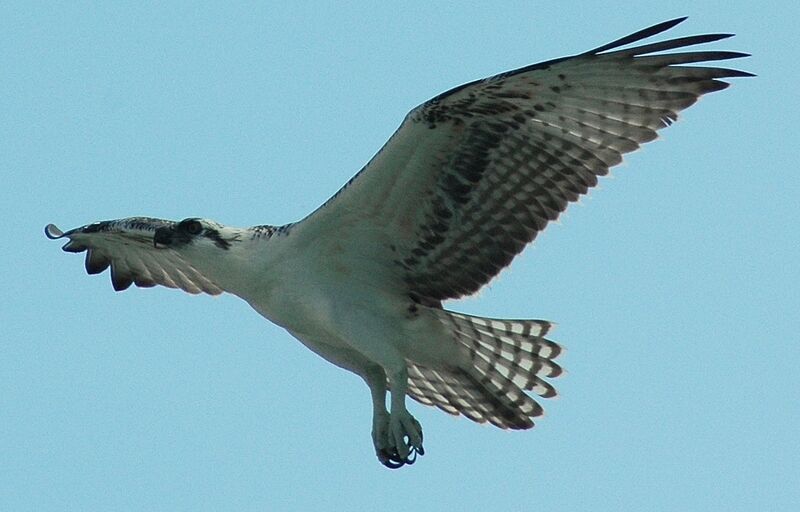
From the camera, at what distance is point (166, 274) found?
47.0 ft

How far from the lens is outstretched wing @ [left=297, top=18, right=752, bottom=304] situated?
36.7ft

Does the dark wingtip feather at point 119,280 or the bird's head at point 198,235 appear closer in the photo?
the bird's head at point 198,235

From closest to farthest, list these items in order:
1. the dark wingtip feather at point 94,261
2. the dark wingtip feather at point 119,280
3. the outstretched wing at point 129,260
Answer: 1. the outstretched wing at point 129,260
2. the dark wingtip feather at point 94,261
3. the dark wingtip feather at point 119,280

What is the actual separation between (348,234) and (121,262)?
308cm

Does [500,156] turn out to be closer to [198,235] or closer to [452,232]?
[452,232]

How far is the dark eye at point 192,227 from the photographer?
1215 cm

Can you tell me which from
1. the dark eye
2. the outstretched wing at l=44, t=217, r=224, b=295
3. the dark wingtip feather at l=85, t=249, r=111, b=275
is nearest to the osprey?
the dark eye

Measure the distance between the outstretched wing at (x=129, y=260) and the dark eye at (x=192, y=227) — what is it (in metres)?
1.38

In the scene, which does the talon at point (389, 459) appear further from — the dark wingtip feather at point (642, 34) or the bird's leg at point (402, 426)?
the dark wingtip feather at point (642, 34)

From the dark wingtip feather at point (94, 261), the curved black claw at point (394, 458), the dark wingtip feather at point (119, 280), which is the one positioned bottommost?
the curved black claw at point (394, 458)

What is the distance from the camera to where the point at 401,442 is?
38.3 ft

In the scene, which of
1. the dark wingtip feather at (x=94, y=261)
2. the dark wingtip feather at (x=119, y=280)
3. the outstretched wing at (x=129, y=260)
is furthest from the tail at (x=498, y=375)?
the dark wingtip feather at (x=94, y=261)

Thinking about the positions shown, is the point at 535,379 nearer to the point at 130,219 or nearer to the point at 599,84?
the point at 599,84

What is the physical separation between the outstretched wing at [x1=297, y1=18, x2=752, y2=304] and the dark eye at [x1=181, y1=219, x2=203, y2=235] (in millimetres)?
792
